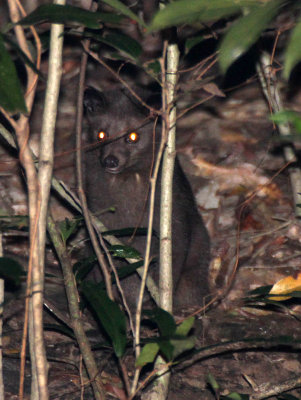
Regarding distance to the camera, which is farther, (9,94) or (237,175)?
(237,175)

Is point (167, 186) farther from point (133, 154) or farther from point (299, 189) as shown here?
point (133, 154)

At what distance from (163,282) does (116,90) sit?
3541 mm

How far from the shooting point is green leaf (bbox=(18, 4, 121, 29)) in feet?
A: 5.12

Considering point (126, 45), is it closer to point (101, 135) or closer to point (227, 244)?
point (101, 135)

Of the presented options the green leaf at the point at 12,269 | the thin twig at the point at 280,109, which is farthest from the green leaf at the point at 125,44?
the thin twig at the point at 280,109

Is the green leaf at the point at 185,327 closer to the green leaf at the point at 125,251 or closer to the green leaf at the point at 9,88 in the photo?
the green leaf at the point at 125,251

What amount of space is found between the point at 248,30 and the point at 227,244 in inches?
163

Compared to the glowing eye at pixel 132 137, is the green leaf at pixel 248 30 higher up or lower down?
lower down

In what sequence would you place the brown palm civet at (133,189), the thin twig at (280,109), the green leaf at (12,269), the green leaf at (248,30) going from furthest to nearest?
the brown palm civet at (133,189) < the thin twig at (280,109) < the green leaf at (12,269) < the green leaf at (248,30)

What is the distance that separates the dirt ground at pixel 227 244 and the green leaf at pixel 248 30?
1.43 meters

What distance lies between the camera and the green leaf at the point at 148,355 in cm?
184

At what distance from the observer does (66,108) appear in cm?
634

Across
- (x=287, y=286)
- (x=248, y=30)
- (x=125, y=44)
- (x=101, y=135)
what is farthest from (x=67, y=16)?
(x=101, y=135)

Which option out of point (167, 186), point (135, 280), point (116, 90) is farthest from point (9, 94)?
point (116, 90)
